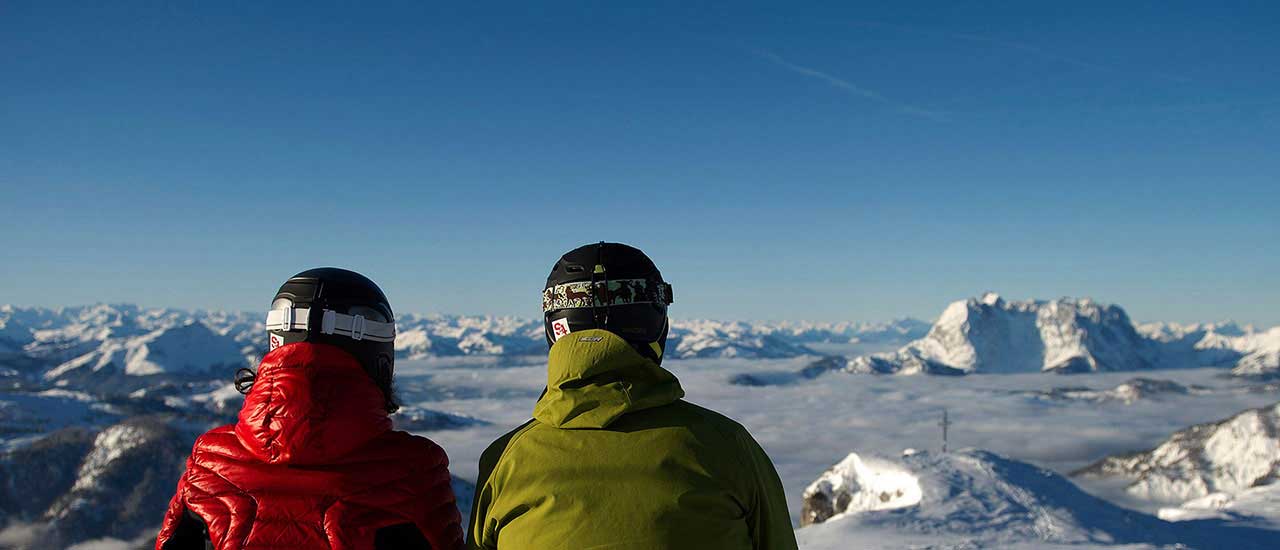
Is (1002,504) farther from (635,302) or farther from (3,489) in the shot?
(3,489)

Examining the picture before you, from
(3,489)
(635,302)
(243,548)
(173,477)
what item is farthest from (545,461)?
(3,489)

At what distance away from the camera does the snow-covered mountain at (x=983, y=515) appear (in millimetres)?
23203

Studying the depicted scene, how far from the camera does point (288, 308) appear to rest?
16.2 ft

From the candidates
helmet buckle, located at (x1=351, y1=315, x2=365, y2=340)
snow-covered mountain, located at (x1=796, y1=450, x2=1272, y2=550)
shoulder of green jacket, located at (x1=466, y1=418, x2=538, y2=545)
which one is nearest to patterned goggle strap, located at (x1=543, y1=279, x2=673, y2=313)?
shoulder of green jacket, located at (x1=466, y1=418, x2=538, y2=545)

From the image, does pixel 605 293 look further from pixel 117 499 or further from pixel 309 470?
pixel 117 499

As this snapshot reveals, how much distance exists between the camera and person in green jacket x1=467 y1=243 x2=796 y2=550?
132 inches

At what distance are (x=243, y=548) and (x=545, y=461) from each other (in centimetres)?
187

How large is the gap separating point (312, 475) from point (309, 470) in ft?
0.16

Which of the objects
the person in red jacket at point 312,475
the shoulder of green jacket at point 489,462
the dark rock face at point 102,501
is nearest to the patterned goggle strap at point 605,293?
the shoulder of green jacket at point 489,462

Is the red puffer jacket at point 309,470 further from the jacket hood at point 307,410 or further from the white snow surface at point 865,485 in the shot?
the white snow surface at point 865,485

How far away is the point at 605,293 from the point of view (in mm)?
4629

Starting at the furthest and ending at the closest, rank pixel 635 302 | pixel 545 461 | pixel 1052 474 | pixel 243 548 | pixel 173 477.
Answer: pixel 173 477, pixel 1052 474, pixel 635 302, pixel 243 548, pixel 545 461

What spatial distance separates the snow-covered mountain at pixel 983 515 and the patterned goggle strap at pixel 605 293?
1981 centimetres

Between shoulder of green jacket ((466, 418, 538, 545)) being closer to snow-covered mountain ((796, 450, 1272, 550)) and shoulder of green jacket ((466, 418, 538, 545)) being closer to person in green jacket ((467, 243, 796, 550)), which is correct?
person in green jacket ((467, 243, 796, 550))
